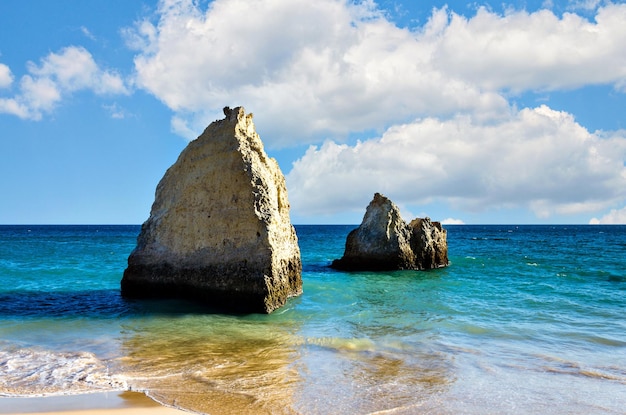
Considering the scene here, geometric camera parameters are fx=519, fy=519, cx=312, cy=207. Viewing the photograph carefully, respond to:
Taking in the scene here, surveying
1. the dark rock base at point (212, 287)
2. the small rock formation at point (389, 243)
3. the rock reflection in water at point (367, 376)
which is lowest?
→ the rock reflection in water at point (367, 376)

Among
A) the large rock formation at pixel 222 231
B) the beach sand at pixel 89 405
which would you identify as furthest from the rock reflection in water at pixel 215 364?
the large rock formation at pixel 222 231

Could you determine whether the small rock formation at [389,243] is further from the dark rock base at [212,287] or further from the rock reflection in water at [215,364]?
the rock reflection in water at [215,364]

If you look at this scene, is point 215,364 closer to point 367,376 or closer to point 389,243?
point 367,376

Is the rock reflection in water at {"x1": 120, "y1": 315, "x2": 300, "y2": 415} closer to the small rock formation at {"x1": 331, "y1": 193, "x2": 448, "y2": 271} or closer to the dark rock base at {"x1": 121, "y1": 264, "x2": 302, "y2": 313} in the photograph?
the dark rock base at {"x1": 121, "y1": 264, "x2": 302, "y2": 313}

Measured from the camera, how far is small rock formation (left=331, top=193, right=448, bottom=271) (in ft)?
96.2

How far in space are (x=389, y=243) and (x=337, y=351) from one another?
18385 millimetres

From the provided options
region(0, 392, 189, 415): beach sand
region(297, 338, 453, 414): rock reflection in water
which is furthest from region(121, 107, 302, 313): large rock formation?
region(0, 392, 189, 415): beach sand

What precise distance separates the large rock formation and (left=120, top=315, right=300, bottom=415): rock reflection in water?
6.27 ft

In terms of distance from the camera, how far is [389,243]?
2941 cm

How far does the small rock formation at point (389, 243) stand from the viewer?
29.3m

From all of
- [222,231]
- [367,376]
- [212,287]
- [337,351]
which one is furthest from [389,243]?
[367,376]

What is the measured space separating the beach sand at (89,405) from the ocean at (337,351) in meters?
0.30

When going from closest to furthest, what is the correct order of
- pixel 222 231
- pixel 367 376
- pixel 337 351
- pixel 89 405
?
pixel 89 405
pixel 367 376
pixel 337 351
pixel 222 231

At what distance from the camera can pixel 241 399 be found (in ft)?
26.9
